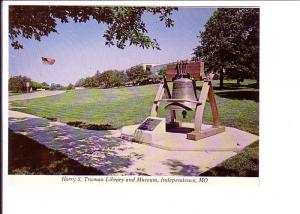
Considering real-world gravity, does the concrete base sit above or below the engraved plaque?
below

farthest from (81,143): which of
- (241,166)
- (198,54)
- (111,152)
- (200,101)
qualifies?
(241,166)

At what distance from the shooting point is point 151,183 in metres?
3.79

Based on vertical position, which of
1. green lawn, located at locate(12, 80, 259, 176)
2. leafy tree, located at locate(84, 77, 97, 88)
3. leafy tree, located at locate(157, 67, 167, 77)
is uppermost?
leafy tree, located at locate(157, 67, 167, 77)

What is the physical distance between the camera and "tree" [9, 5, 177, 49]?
388cm

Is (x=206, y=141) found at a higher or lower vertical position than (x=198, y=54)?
lower

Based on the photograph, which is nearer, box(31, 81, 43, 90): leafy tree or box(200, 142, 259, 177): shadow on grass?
box(200, 142, 259, 177): shadow on grass

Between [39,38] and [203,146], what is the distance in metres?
1.90

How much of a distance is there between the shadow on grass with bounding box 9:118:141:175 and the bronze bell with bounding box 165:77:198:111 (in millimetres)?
646

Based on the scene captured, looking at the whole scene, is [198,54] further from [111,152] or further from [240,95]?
[111,152]

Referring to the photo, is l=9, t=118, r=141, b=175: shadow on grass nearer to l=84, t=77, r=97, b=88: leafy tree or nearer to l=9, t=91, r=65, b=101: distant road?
l=9, t=91, r=65, b=101: distant road

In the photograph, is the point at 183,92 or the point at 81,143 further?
the point at 183,92

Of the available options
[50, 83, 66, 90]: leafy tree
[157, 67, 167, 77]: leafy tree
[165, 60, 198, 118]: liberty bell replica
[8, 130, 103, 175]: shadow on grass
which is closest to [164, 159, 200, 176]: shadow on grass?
[165, 60, 198, 118]: liberty bell replica

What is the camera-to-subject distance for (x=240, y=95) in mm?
3945

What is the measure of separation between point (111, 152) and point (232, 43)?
5.20 feet
